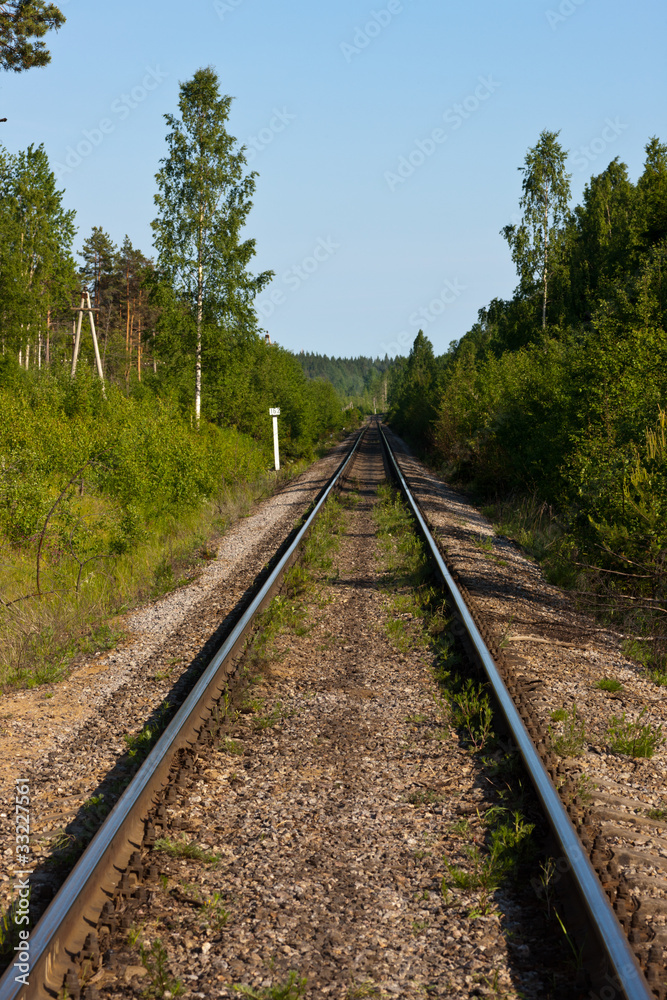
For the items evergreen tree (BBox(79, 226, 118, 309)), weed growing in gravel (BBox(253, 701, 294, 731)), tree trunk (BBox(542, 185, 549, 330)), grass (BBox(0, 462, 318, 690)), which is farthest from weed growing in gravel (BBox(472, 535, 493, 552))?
evergreen tree (BBox(79, 226, 118, 309))

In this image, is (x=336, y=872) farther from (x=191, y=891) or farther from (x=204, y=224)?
(x=204, y=224)

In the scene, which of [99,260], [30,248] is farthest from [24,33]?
[99,260]

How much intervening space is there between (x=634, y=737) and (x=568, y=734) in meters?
0.41

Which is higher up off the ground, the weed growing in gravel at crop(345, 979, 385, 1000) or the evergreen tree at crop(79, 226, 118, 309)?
the evergreen tree at crop(79, 226, 118, 309)

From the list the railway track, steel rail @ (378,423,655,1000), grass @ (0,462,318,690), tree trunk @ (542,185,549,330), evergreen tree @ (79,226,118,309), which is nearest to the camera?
steel rail @ (378,423,655,1000)

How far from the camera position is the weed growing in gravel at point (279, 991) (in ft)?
8.02

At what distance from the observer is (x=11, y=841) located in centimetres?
344

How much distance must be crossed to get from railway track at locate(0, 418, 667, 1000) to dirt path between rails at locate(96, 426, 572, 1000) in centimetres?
5

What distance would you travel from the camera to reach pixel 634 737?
450 centimetres

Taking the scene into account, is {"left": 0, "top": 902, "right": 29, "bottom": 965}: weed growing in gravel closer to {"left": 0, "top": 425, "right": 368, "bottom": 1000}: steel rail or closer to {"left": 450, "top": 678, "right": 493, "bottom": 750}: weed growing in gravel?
{"left": 0, "top": 425, "right": 368, "bottom": 1000}: steel rail

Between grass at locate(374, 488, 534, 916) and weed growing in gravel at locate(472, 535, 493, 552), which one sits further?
weed growing in gravel at locate(472, 535, 493, 552)

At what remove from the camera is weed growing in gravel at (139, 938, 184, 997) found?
248 centimetres

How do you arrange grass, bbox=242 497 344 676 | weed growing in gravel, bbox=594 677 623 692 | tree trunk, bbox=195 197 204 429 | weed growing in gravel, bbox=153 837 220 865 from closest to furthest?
weed growing in gravel, bbox=153 837 220 865
weed growing in gravel, bbox=594 677 623 692
grass, bbox=242 497 344 676
tree trunk, bbox=195 197 204 429

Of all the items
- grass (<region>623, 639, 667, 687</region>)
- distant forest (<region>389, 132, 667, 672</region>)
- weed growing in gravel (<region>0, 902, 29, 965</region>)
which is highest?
distant forest (<region>389, 132, 667, 672</region>)
